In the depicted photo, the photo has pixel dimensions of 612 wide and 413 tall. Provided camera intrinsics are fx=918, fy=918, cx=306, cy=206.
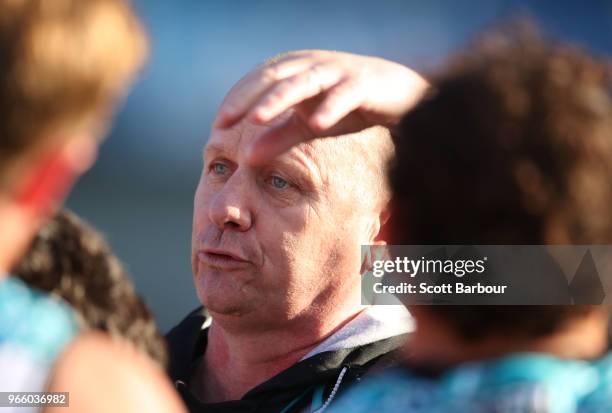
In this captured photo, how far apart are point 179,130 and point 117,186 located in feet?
1.60

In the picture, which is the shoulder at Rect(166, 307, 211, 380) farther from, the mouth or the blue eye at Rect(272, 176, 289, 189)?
the blue eye at Rect(272, 176, 289, 189)

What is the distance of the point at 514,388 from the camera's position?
0.86 m

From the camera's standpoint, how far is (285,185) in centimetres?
197

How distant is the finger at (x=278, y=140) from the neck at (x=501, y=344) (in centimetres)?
45

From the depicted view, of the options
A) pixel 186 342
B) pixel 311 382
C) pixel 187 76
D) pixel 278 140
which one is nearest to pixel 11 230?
pixel 278 140

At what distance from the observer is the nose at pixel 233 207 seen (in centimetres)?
191

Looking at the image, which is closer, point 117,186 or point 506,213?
point 506,213

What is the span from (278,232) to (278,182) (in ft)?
0.40

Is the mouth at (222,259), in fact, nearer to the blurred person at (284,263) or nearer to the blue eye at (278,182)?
the blurred person at (284,263)

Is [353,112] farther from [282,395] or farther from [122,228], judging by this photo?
[122,228]

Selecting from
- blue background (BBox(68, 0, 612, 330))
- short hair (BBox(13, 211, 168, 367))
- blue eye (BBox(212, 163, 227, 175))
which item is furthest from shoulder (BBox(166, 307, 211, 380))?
blue background (BBox(68, 0, 612, 330))

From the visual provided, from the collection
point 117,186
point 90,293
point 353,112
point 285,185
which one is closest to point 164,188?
point 117,186

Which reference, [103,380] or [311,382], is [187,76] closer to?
[311,382]

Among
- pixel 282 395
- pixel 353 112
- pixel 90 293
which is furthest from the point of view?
pixel 282 395
